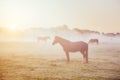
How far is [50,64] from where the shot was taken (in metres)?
3.42

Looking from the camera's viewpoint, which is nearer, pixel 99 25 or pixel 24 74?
pixel 24 74

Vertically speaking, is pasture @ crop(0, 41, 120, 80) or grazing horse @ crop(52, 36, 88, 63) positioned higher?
grazing horse @ crop(52, 36, 88, 63)

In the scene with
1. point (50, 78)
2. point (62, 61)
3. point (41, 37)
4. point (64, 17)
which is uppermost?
point (64, 17)

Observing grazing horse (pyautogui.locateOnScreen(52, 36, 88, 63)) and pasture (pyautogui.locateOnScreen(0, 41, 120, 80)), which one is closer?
pasture (pyautogui.locateOnScreen(0, 41, 120, 80))

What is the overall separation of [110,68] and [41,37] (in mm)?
1045

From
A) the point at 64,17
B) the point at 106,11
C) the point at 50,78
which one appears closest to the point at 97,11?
the point at 106,11

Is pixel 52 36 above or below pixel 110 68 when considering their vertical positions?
above

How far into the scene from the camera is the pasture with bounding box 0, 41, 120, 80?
334cm

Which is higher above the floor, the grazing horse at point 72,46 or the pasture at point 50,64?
the grazing horse at point 72,46

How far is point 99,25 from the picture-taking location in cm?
368

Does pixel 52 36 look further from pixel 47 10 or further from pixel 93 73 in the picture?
pixel 93 73

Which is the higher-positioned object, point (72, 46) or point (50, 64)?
point (72, 46)

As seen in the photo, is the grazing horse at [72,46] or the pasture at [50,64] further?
the grazing horse at [72,46]

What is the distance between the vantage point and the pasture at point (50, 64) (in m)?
3.34
